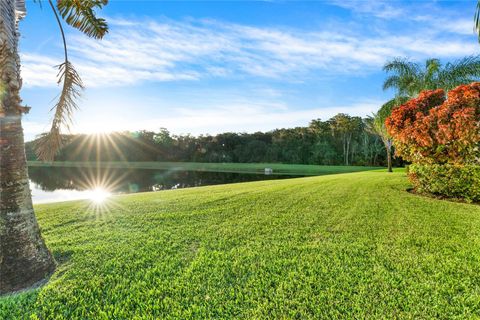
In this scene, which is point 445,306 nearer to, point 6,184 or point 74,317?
point 74,317

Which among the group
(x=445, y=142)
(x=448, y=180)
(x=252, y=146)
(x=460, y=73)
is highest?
(x=460, y=73)

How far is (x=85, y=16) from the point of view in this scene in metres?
4.41

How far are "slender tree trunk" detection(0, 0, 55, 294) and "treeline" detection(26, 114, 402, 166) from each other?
50875 mm

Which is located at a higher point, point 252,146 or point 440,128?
point 252,146

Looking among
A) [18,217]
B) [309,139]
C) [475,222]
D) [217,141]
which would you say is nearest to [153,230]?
[18,217]

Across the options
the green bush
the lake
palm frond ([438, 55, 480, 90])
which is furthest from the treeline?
the green bush

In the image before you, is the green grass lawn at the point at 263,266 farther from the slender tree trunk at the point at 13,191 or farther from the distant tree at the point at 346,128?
the distant tree at the point at 346,128

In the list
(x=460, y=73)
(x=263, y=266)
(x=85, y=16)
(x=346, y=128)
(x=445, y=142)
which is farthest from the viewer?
(x=346, y=128)

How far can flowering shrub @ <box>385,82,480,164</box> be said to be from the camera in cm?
689

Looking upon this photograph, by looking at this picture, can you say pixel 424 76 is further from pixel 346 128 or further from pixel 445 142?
pixel 346 128

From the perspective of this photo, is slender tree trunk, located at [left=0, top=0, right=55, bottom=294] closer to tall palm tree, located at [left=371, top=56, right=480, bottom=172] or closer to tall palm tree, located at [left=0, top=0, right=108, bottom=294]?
tall palm tree, located at [left=0, top=0, right=108, bottom=294]

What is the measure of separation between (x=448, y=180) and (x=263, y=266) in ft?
23.8

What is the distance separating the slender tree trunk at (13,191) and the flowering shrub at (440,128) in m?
9.55

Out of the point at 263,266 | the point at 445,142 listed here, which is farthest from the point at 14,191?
the point at 445,142
